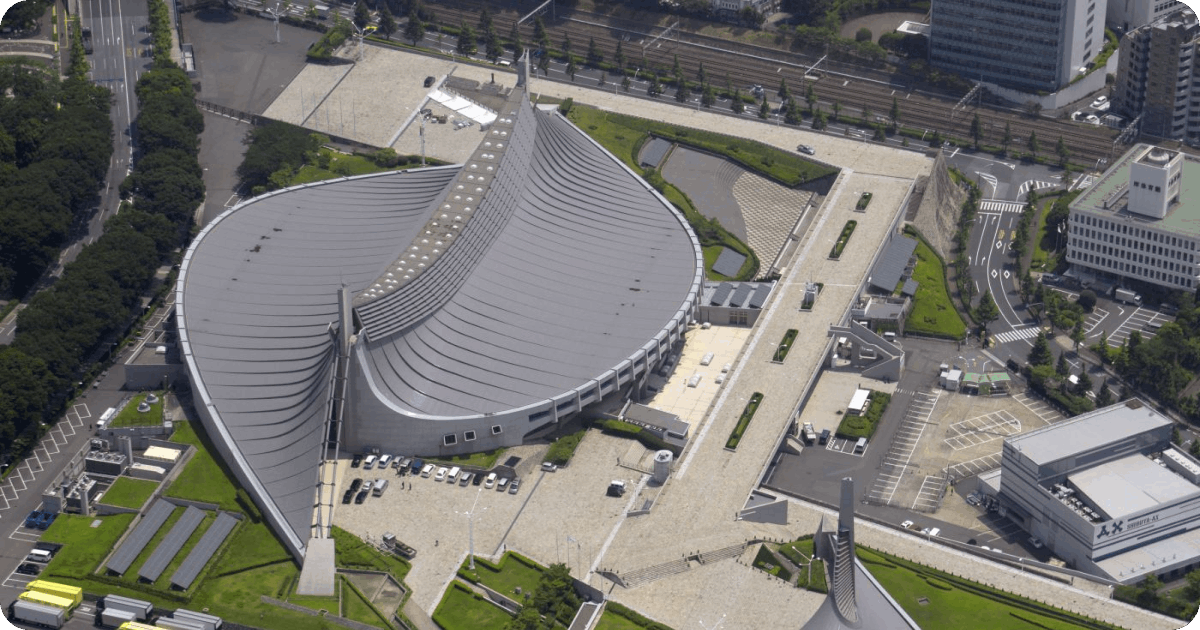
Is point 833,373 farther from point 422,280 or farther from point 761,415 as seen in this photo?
point 422,280

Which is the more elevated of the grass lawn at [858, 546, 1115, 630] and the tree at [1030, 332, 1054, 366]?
the grass lawn at [858, 546, 1115, 630]

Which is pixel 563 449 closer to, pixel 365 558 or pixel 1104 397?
pixel 365 558

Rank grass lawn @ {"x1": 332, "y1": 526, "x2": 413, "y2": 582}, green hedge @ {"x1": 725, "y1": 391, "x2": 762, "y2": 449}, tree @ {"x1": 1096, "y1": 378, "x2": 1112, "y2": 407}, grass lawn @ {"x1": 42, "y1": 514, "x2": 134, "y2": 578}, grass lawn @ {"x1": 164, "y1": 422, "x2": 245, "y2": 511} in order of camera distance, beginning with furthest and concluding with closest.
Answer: tree @ {"x1": 1096, "y1": 378, "x2": 1112, "y2": 407}, green hedge @ {"x1": 725, "y1": 391, "x2": 762, "y2": 449}, grass lawn @ {"x1": 164, "y1": 422, "x2": 245, "y2": 511}, grass lawn @ {"x1": 42, "y1": 514, "x2": 134, "y2": 578}, grass lawn @ {"x1": 332, "y1": 526, "x2": 413, "y2": 582}

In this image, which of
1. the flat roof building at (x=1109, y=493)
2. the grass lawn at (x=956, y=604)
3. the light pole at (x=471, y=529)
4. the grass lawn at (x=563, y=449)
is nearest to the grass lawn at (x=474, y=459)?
the light pole at (x=471, y=529)

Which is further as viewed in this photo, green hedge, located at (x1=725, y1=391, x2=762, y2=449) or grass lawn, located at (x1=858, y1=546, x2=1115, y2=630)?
green hedge, located at (x1=725, y1=391, x2=762, y2=449)

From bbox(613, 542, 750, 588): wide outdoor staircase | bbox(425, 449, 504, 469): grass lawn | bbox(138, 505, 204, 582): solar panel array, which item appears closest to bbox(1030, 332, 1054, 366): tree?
bbox(613, 542, 750, 588): wide outdoor staircase

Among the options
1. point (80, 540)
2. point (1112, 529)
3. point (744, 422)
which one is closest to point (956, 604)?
point (1112, 529)

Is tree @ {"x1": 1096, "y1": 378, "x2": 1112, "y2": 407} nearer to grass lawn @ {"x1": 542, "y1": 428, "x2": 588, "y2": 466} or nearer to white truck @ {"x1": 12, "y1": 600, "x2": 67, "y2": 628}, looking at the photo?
grass lawn @ {"x1": 542, "y1": 428, "x2": 588, "y2": 466}
